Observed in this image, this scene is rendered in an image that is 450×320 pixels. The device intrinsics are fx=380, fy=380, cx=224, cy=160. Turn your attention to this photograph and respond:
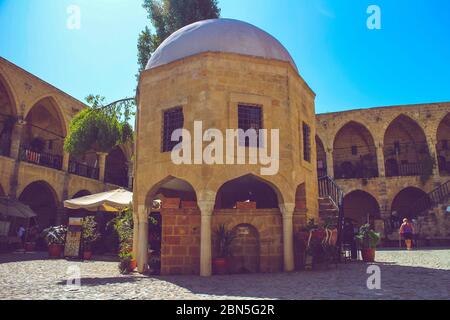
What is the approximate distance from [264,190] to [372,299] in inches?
281

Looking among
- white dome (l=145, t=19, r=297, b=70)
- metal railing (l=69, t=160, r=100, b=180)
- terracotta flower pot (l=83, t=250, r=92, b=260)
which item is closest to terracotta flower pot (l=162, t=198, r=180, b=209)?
white dome (l=145, t=19, r=297, b=70)

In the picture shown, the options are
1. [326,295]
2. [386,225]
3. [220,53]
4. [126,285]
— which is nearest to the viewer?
[326,295]

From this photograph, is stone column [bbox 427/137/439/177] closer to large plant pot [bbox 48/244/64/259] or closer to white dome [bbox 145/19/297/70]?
white dome [bbox 145/19/297/70]

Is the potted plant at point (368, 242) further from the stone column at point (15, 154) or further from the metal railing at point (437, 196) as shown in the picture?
the stone column at point (15, 154)

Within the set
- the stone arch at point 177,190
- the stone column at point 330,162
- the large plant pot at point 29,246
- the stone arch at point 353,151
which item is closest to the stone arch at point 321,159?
the stone column at point 330,162

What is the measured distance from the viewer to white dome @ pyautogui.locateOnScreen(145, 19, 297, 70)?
9.53m

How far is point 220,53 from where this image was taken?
900 cm

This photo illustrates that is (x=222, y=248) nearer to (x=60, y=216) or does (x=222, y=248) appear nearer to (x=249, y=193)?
(x=249, y=193)
